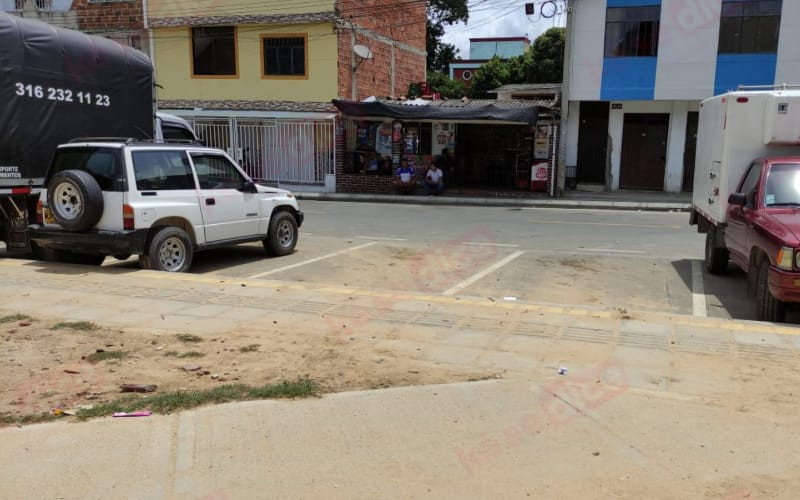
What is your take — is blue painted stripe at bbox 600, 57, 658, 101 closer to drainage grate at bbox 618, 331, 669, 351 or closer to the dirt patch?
drainage grate at bbox 618, 331, 669, 351

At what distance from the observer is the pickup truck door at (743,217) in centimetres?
791

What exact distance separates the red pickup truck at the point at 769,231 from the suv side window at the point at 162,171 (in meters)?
7.20

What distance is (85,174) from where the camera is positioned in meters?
8.34

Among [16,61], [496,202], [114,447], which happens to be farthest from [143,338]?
[496,202]

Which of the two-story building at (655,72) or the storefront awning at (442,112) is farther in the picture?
the two-story building at (655,72)

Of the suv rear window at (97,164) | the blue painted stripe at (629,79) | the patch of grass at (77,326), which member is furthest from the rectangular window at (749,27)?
the patch of grass at (77,326)

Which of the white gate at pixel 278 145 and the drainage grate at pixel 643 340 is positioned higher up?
the white gate at pixel 278 145

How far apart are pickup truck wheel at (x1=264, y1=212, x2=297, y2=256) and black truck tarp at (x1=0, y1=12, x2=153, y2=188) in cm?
309

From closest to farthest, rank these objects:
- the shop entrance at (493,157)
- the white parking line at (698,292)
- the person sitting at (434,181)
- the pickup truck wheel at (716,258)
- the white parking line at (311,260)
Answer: the white parking line at (698,292) → the white parking line at (311,260) → the pickup truck wheel at (716,258) → the person sitting at (434,181) → the shop entrance at (493,157)

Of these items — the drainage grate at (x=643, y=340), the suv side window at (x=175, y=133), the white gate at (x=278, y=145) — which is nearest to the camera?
the drainage grate at (x=643, y=340)

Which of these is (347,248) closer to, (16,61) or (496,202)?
(16,61)

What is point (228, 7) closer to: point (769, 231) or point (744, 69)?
point (744, 69)

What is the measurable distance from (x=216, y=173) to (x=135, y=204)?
1617 millimetres

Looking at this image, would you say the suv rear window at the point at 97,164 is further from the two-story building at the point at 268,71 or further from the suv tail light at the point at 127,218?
the two-story building at the point at 268,71
